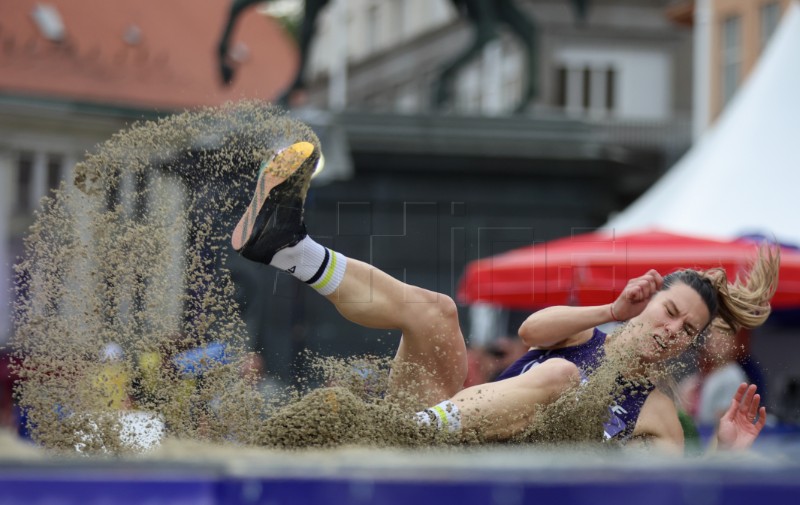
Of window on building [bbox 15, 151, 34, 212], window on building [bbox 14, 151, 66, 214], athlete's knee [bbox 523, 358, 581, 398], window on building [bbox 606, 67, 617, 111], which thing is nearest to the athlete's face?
athlete's knee [bbox 523, 358, 581, 398]

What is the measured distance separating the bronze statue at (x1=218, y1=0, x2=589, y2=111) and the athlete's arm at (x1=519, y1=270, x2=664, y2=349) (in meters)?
8.23

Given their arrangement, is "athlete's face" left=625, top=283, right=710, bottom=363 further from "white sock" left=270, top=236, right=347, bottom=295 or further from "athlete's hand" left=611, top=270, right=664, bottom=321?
"white sock" left=270, top=236, right=347, bottom=295

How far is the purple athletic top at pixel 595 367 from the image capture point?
2773 millimetres

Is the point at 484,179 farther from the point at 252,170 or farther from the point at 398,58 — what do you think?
the point at 398,58

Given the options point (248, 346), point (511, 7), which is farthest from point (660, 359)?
point (511, 7)

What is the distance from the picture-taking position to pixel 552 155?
1087 cm

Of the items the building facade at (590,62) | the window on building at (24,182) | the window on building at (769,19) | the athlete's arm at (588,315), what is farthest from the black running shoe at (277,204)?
the building facade at (590,62)

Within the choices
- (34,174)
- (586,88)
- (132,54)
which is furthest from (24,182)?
(586,88)

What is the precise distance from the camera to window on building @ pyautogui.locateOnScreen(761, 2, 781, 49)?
21.5 metres

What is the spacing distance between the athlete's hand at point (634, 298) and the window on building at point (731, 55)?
66.7ft

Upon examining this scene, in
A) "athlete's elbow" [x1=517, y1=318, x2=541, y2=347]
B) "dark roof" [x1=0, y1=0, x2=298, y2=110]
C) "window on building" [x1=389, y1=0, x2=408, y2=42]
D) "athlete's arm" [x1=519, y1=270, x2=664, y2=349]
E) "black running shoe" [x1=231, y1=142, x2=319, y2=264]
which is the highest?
"window on building" [x1=389, y1=0, x2=408, y2=42]

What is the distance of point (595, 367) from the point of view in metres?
2.82

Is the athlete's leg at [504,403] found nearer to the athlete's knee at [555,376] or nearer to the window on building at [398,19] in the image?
the athlete's knee at [555,376]

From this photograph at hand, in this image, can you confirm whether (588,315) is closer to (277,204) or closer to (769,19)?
(277,204)
